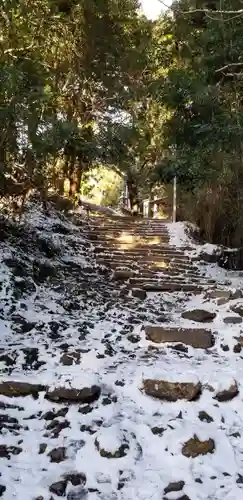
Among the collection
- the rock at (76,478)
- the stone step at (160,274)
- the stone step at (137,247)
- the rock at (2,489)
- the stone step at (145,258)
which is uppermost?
the stone step at (137,247)

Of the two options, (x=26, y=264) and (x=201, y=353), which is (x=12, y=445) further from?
(x=26, y=264)

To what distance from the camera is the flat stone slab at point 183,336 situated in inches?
207

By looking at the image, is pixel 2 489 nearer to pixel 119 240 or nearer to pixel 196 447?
pixel 196 447

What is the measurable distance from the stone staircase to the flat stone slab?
2.31 m

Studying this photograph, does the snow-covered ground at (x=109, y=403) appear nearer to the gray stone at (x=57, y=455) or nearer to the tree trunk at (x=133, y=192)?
the gray stone at (x=57, y=455)

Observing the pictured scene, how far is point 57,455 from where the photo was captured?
138 inches

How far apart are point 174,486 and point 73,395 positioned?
4.03ft

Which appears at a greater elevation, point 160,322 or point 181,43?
point 181,43

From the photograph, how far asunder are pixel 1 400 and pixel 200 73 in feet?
19.1

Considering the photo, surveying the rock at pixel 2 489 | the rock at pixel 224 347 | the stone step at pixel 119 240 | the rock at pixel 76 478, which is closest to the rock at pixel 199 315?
the rock at pixel 224 347

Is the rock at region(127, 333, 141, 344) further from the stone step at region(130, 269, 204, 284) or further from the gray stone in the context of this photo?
the stone step at region(130, 269, 204, 284)

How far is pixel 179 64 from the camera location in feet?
36.1

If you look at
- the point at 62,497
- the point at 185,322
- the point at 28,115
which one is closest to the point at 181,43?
the point at 28,115

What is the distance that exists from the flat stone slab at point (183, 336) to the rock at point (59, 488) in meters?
2.26
